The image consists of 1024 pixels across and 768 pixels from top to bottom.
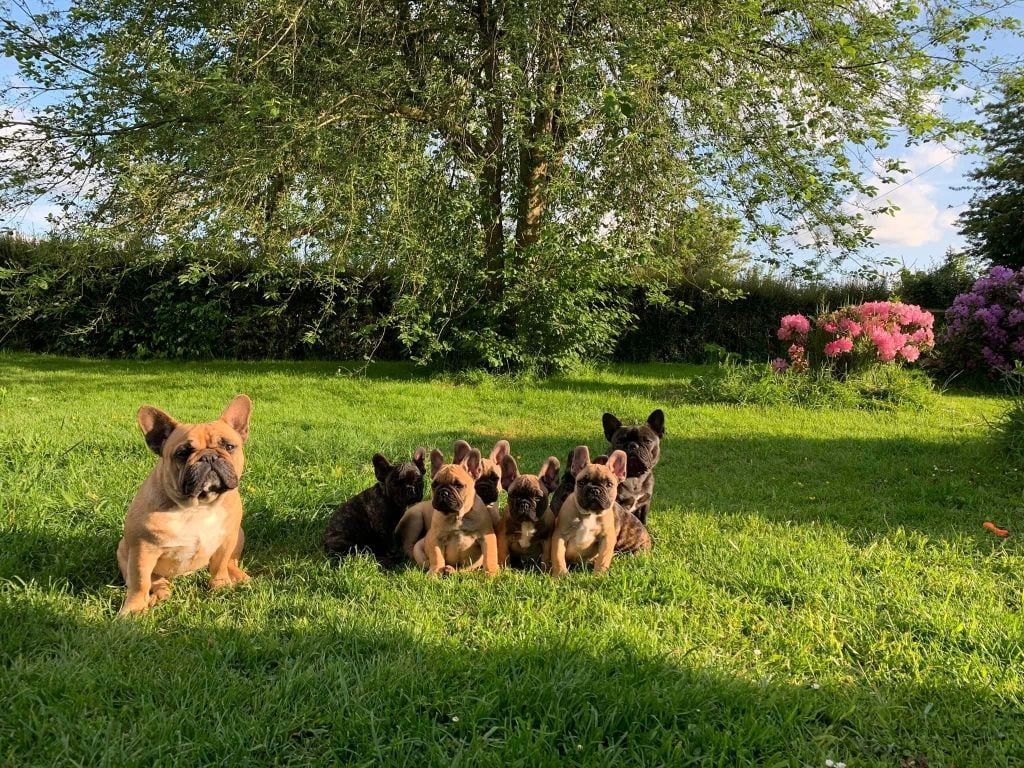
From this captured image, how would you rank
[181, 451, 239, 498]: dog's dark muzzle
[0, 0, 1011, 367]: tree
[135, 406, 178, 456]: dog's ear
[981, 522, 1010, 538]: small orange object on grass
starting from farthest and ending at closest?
[0, 0, 1011, 367]: tree → [981, 522, 1010, 538]: small orange object on grass → [135, 406, 178, 456]: dog's ear → [181, 451, 239, 498]: dog's dark muzzle

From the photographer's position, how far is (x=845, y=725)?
2.71 m

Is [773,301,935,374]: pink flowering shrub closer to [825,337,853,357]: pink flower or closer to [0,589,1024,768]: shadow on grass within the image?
[825,337,853,357]: pink flower

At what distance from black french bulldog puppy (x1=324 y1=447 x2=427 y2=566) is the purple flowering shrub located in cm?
1499

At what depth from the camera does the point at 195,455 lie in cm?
333

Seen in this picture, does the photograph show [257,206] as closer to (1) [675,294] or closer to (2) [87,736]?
(2) [87,736]

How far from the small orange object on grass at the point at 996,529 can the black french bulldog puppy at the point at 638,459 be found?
8.99ft

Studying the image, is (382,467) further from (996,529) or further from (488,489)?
(996,529)

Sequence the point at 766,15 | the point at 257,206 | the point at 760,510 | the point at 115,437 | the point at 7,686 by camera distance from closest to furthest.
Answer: the point at 7,686 < the point at 760,510 < the point at 115,437 < the point at 257,206 < the point at 766,15

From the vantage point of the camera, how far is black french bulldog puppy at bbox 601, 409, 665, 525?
4770mm

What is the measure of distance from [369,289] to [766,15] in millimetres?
9801

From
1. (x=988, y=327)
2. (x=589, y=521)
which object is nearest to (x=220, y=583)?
(x=589, y=521)

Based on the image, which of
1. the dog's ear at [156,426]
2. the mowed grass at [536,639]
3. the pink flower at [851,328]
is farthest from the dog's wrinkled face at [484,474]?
the pink flower at [851,328]

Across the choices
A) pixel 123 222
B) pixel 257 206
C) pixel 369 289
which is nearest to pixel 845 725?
pixel 257 206

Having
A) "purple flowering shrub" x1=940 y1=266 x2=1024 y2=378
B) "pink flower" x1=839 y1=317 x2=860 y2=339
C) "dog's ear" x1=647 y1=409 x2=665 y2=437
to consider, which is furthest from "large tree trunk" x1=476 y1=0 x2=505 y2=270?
"purple flowering shrub" x1=940 y1=266 x2=1024 y2=378
